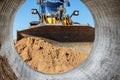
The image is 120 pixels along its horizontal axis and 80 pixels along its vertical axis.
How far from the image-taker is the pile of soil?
49.5 feet

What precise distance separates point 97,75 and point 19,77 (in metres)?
1.71

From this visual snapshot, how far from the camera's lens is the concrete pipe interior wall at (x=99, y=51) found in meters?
5.70

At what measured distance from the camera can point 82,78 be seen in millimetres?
6914

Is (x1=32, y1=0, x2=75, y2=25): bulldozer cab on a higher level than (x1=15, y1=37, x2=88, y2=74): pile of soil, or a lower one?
higher

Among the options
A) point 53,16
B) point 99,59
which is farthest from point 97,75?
point 53,16

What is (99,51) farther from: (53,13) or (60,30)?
(53,13)

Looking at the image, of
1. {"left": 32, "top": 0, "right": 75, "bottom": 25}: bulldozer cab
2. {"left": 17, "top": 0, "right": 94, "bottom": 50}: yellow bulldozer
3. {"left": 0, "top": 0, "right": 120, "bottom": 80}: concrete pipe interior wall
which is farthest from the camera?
{"left": 32, "top": 0, "right": 75, "bottom": 25}: bulldozer cab

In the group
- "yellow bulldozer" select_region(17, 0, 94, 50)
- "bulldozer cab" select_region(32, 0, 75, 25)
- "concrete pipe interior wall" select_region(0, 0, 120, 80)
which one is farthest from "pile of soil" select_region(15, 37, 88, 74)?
"concrete pipe interior wall" select_region(0, 0, 120, 80)

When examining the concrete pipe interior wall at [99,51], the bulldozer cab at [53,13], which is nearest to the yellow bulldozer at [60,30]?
the bulldozer cab at [53,13]

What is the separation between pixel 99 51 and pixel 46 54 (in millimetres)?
8963

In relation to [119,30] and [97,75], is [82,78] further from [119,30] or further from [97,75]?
[119,30]

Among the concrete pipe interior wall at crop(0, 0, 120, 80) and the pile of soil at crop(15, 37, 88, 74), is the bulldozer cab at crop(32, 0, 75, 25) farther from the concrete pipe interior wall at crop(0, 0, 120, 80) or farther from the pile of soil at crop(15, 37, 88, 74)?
the concrete pipe interior wall at crop(0, 0, 120, 80)

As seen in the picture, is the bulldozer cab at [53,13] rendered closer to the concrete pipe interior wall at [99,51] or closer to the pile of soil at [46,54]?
the pile of soil at [46,54]

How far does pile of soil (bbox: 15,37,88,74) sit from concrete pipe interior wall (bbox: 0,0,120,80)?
759 centimetres
